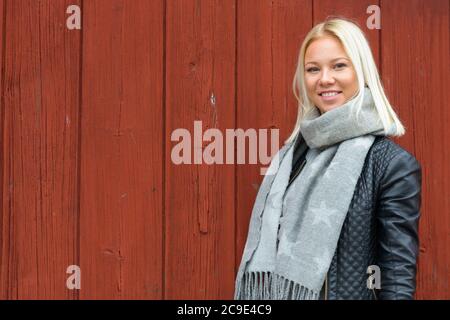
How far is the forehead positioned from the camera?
1.44 meters

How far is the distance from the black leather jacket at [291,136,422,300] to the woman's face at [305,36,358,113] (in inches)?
6.9

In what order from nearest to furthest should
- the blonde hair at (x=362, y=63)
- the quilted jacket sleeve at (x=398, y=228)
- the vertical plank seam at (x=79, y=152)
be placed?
the quilted jacket sleeve at (x=398, y=228) → the blonde hair at (x=362, y=63) → the vertical plank seam at (x=79, y=152)

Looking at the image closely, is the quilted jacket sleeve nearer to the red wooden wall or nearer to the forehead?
the forehead

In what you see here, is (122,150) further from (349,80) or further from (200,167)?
(349,80)

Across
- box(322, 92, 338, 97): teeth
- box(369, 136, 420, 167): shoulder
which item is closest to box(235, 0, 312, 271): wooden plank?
box(322, 92, 338, 97): teeth

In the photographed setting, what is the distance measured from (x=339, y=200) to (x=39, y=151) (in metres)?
0.90

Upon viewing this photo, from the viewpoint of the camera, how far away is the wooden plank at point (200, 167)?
173cm

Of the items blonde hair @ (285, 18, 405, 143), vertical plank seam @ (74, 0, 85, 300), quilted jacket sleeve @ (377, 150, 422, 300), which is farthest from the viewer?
vertical plank seam @ (74, 0, 85, 300)

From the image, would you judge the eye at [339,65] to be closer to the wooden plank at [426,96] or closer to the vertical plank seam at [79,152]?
the wooden plank at [426,96]

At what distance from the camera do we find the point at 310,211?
4.47ft

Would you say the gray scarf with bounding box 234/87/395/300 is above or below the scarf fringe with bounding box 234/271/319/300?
above
